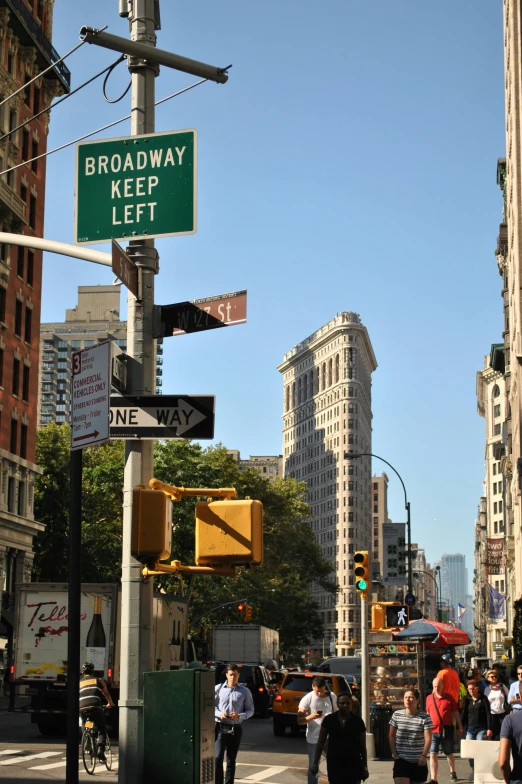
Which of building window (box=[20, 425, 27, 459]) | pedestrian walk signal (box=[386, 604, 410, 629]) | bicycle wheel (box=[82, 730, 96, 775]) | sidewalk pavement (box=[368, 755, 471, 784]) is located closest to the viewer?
sidewalk pavement (box=[368, 755, 471, 784])

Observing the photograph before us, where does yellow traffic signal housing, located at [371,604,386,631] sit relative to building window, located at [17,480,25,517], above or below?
below

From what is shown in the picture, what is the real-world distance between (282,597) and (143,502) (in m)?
71.0

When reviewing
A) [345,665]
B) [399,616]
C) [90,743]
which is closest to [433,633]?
[399,616]

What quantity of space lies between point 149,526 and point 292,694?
→ 23.5 meters

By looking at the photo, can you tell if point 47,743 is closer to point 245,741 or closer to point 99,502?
point 245,741

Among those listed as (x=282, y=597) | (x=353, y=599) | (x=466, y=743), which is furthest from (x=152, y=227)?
(x=353, y=599)

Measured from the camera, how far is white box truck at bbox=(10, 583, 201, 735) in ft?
87.2

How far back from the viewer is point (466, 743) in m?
14.7

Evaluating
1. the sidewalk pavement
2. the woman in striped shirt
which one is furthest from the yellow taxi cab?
the woman in striped shirt

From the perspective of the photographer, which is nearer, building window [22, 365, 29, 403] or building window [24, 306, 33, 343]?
building window [22, 365, 29, 403]

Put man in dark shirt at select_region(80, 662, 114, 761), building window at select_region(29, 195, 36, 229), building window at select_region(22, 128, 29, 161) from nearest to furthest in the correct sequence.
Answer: man in dark shirt at select_region(80, 662, 114, 761)
building window at select_region(22, 128, 29, 161)
building window at select_region(29, 195, 36, 229)

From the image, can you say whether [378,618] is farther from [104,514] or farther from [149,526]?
[104,514]

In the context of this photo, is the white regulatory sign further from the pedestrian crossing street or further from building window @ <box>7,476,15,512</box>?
building window @ <box>7,476,15,512</box>

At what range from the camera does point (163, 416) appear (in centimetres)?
880
